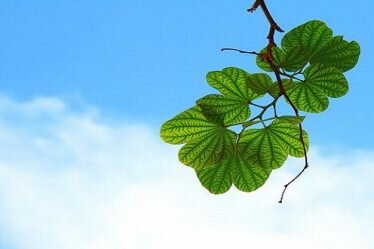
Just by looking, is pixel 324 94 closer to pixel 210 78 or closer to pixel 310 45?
pixel 310 45

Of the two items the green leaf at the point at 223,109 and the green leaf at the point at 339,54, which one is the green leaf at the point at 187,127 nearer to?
the green leaf at the point at 223,109

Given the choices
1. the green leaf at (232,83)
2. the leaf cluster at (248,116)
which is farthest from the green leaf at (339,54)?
the green leaf at (232,83)

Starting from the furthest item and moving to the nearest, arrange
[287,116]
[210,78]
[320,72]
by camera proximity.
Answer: [210,78] → [320,72] → [287,116]

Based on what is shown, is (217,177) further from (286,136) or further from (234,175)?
(286,136)

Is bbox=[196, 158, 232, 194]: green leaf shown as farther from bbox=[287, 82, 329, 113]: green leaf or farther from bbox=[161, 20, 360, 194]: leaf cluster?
bbox=[287, 82, 329, 113]: green leaf

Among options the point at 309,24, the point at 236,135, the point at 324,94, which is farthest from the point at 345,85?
the point at 236,135

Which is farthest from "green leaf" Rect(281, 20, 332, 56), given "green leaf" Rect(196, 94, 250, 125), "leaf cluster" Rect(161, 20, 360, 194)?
"green leaf" Rect(196, 94, 250, 125)
